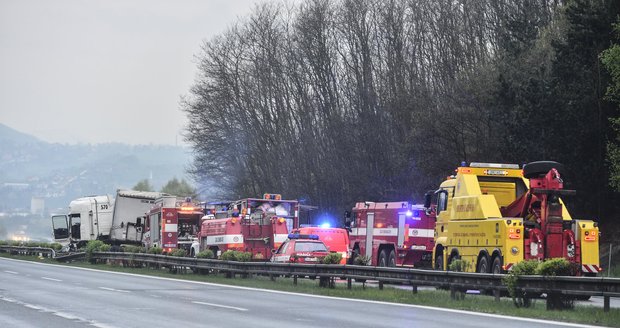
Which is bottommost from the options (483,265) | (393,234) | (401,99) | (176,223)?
(483,265)

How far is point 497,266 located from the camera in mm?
27594

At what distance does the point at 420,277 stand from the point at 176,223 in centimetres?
2745

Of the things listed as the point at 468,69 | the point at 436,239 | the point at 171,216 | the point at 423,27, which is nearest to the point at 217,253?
the point at 171,216

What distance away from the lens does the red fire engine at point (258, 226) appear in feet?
144

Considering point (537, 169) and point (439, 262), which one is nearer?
point (537, 169)

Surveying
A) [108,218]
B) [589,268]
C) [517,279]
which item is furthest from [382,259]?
[108,218]

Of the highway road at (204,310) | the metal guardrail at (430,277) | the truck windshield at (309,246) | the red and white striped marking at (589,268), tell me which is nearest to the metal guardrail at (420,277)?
the metal guardrail at (430,277)

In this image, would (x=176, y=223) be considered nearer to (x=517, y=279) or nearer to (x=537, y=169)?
(x=537, y=169)

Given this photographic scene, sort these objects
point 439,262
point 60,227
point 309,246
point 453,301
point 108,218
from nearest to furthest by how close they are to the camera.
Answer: point 453,301, point 439,262, point 309,246, point 108,218, point 60,227

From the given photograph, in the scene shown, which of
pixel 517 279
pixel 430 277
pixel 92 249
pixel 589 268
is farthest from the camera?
pixel 92 249

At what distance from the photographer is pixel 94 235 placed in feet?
218

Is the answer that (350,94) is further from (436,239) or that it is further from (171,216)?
(436,239)

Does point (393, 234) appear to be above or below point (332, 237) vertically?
above

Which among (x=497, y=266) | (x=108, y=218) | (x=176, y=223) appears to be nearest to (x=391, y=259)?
(x=497, y=266)
